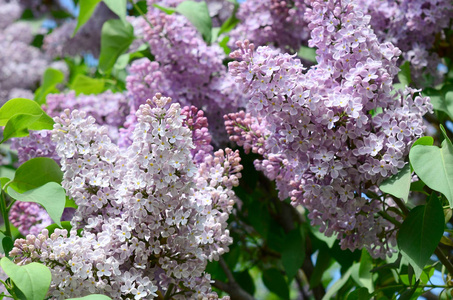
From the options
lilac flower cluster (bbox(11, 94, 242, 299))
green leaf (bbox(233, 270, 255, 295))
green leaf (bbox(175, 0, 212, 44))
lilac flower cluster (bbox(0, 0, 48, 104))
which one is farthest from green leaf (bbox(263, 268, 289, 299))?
lilac flower cluster (bbox(0, 0, 48, 104))

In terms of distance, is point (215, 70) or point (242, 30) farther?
point (242, 30)

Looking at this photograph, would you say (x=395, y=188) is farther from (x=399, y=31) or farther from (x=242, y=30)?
(x=242, y=30)

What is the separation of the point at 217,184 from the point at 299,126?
30cm

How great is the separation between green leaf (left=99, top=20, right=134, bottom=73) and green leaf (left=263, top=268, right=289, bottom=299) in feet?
3.68

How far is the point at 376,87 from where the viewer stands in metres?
1.60

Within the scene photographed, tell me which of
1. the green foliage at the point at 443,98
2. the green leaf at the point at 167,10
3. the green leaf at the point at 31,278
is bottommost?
the green foliage at the point at 443,98


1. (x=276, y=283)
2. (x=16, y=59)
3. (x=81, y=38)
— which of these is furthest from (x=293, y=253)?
(x=16, y=59)

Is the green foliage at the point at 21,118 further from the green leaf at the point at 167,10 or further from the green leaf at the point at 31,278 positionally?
the green leaf at the point at 167,10

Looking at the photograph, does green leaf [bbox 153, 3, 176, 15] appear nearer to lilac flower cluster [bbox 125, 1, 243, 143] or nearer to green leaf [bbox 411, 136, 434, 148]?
lilac flower cluster [bbox 125, 1, 243, 143]

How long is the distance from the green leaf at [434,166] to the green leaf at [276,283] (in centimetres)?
143

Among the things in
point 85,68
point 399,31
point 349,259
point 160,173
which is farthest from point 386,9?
point 85,68

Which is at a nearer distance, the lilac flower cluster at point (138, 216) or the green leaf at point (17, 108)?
the lilac flower cluster at point (138, 216)

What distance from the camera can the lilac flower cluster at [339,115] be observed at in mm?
1563

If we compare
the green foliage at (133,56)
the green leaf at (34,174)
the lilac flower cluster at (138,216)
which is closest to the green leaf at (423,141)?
the lilac flower cluster at (138,216)
